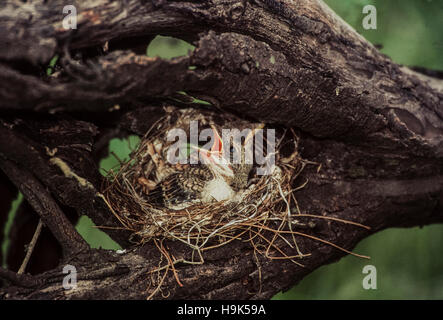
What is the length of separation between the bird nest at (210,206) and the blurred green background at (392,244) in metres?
0.49

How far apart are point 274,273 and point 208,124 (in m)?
0.78

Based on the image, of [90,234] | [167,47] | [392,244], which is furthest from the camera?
[392,244]

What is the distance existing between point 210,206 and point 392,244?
2208 millimetres

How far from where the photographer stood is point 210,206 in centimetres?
175

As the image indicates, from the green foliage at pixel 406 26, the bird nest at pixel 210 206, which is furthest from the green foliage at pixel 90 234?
the green foliage at pixel 406 26

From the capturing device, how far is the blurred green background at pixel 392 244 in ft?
8.64

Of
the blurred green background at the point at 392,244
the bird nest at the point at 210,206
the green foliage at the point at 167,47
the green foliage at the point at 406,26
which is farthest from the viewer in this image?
the green foliage at the point at 167,47

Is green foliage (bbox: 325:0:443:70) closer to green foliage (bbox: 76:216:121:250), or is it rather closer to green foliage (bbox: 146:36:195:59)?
green foliage (bbox: 146:36:195:59)

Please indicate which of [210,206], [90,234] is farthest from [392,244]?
[90,234]

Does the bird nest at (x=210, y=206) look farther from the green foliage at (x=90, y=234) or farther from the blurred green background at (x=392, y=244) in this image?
the green foliage at (x=90, y=234)

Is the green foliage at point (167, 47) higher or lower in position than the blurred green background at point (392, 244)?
higher

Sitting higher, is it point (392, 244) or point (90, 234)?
point (90, 234)

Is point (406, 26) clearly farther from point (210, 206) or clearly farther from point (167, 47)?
point (210, 206)
